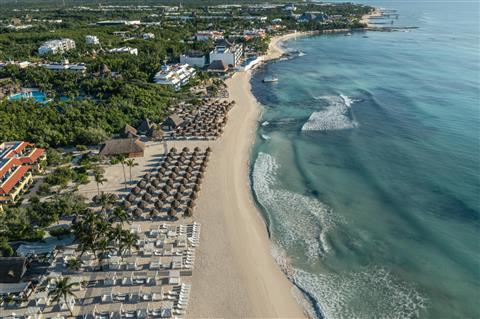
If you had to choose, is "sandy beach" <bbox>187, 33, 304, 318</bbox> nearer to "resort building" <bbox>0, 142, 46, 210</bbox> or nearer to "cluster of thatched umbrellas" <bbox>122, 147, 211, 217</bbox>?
"cluster of thatched umbrellas" <bbox>122, 147, 211, 217</bbox>

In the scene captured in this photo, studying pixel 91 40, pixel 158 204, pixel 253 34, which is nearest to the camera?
pixel 158 204

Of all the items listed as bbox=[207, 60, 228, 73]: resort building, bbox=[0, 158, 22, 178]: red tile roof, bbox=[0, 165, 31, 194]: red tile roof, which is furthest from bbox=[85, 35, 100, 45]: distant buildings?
bbox=[0, 165, 31, 194]: red tile roof

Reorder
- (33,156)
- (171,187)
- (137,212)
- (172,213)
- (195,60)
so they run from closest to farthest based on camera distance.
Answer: (172,213)
(137,212)
(171,187)
(33,156)
(195,60)

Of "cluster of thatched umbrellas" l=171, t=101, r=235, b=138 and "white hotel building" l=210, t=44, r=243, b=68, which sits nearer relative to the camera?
"cluster of thatched umbrellas" l=171, t=101, r=235, b=138

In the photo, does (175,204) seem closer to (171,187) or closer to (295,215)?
(171,187)

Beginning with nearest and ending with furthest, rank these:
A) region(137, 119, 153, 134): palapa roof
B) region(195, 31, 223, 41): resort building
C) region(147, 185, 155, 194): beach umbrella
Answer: region(147, 185, 155, 194): beach umbrella < region(137, 119, 153, 134): palapa roof < region(195, 31, 223, 41): resort building

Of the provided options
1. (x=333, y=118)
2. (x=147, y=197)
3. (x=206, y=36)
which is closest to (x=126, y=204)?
(x=147, y=197)

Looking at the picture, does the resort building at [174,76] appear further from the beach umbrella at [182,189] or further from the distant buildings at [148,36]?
the distant buildings at [148,36]

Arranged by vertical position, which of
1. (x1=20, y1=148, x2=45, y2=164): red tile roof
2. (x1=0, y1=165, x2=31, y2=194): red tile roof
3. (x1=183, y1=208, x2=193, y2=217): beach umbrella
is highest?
(x1=20, y1=148, x2=45, y2=164): red tile roof
